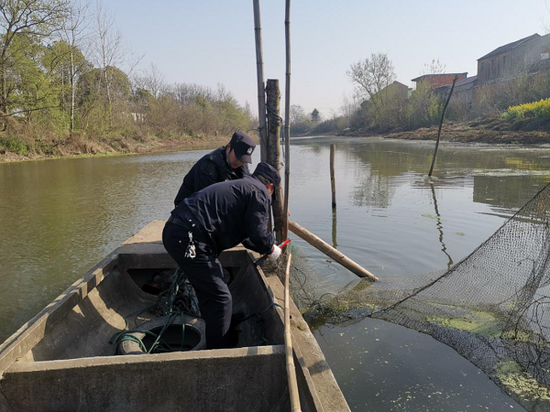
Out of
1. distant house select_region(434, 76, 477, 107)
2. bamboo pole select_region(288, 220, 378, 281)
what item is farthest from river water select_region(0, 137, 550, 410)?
distant house select_region(434, 76, 477, 107)

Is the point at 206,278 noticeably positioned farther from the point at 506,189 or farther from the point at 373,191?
the point at 506,189

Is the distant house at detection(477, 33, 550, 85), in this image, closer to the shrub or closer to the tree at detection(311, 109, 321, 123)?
the shrub

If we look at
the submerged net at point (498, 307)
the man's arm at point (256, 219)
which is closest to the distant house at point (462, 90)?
the submerged net at point (498, 307)

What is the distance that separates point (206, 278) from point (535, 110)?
31732mm

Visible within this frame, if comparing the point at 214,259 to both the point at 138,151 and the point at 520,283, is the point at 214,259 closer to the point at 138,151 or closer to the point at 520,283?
the point at 520,283

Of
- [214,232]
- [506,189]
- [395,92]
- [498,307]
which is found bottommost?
[498,307]

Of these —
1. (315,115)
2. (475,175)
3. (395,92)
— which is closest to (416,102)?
(395,92)

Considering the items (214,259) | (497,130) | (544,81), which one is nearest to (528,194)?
(214,259)

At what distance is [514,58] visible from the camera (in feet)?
164

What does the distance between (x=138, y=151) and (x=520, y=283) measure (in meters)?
35.7

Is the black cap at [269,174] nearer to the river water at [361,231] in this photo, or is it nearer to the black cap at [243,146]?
the black cap at [243,146]

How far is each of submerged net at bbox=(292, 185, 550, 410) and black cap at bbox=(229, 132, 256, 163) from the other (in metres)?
2.15

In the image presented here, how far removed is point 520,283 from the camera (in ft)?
12.9

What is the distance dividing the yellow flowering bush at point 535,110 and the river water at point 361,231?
429 inches
